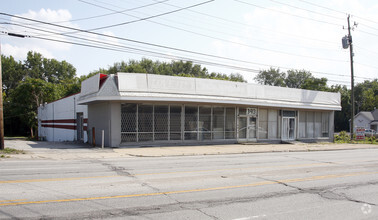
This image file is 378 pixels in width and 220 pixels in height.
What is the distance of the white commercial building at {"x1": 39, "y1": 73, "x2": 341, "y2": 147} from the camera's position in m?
19.5

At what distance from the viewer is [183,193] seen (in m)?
7.53

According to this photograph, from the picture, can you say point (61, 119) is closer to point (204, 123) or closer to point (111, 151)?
point (204, 123)

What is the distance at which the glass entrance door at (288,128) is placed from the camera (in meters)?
27.3

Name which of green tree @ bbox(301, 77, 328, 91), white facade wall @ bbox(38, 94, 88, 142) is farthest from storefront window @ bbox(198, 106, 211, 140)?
green tree @ bbox(301, 77, 328, 91)

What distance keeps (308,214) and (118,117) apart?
15.0 metres

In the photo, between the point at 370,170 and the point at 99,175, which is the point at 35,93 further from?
the point at 370,170

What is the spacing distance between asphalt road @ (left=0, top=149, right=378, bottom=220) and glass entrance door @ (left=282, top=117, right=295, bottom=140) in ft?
52.8

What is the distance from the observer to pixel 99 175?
376 inches

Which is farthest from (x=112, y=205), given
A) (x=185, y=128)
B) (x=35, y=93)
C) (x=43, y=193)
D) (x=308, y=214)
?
(x=35, y=93)

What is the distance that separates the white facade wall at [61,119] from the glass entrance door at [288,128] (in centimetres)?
1681

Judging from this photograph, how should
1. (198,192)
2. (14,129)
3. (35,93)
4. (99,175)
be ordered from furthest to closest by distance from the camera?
(14,129)
(35,93)
(99,175)
(198,192)

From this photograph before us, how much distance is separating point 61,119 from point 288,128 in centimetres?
2347

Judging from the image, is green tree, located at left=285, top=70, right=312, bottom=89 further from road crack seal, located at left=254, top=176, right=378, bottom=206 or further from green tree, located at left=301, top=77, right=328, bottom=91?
road crack seal, located at left=254, top=176, right=378, bottom=206

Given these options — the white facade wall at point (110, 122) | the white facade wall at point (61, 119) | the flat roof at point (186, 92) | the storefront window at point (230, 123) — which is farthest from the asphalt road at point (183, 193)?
the white facade wall at point (61, 119)
